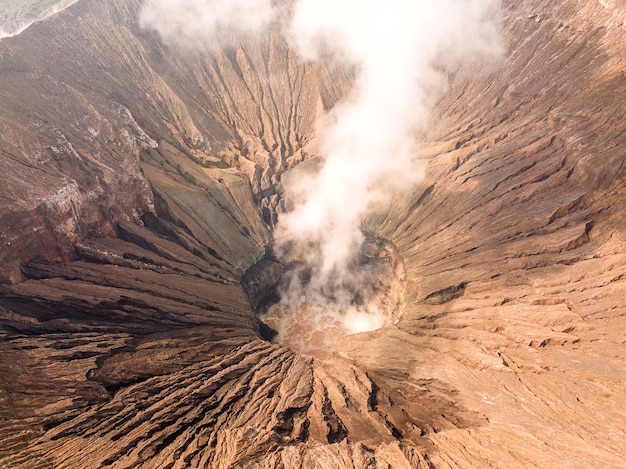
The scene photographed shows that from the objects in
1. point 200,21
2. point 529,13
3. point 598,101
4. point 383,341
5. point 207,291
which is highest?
point 200,21

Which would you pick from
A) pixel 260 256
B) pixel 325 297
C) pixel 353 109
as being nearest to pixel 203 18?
pixel 353 109

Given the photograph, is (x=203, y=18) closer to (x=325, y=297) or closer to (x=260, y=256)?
(x=260, y=256)

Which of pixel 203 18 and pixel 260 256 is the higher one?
pixel 203 18

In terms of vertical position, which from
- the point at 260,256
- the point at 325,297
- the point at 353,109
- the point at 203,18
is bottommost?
the point at 325,297

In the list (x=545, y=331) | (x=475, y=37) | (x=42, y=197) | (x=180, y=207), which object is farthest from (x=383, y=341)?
(x=475, y=37)

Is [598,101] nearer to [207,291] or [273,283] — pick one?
[273,283]

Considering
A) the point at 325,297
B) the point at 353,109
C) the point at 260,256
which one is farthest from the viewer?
the point at 353,109

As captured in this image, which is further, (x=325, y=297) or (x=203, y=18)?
(x=203, y=18)

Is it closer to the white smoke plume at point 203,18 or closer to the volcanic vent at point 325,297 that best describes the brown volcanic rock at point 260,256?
the volcanic vent at point 325,297
